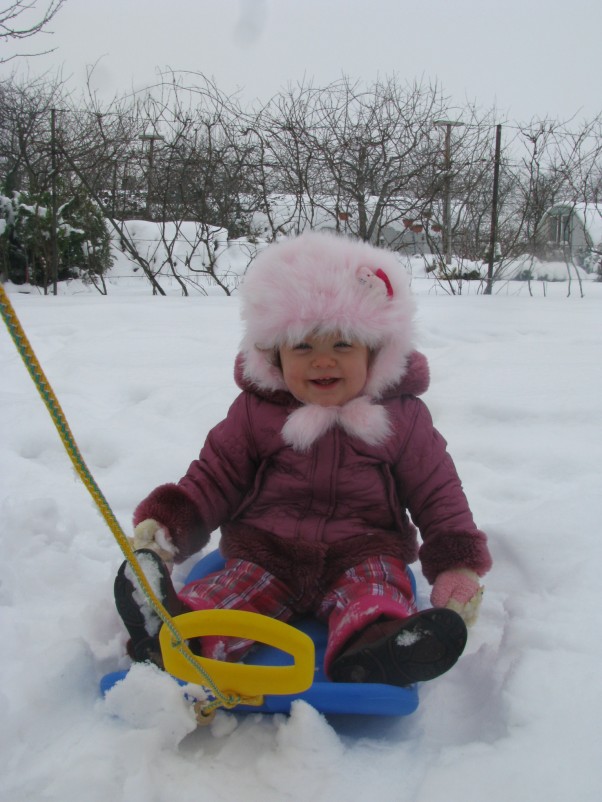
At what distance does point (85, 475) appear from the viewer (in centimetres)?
75

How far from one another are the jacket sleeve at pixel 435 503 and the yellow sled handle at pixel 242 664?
41 cm

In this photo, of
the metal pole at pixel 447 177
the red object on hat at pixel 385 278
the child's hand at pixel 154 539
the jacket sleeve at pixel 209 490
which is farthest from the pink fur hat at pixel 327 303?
the metal pole at pixel 447 177

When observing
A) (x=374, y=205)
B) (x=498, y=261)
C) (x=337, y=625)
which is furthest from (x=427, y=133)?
(x=337, y=625)

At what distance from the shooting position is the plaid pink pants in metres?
1.16

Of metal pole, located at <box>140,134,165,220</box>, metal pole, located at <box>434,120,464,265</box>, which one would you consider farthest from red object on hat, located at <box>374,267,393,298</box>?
metal pole, located at <box>140,134,165,220</box>

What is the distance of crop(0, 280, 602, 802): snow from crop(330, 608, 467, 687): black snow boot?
89 mm

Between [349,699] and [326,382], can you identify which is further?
[326,382]

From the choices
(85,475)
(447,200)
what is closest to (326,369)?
(85,475)

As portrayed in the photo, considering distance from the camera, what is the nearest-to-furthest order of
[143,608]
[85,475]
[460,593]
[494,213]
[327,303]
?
[85,475] < [143,608] < [460,593] < [327,303] < [494,213]

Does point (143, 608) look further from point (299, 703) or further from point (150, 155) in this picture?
point (150, 155)

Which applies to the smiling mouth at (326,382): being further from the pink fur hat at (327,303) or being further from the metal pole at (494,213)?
the metal pole at (494,213)

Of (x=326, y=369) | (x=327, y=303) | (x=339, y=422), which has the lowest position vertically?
(x=339, y=422)

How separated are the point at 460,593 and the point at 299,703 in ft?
1.25

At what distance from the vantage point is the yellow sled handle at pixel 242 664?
1.01 metres
